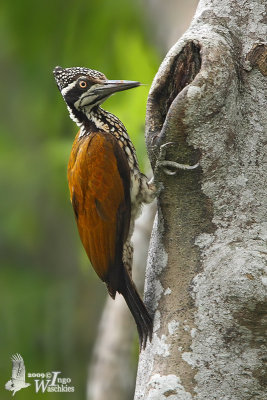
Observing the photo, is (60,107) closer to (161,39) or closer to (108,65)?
(108,65)

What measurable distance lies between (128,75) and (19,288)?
3252 millimetres

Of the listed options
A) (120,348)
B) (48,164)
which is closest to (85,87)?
(120,348)

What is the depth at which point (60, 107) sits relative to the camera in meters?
7.64

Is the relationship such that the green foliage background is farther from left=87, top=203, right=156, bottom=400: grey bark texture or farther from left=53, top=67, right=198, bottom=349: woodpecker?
left=53, top=67, right=198, bottom=349: woodpecker

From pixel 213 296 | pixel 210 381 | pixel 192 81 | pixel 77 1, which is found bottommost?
pixel 210 381

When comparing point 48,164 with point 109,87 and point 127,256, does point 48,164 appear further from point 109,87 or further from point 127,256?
point 127,256

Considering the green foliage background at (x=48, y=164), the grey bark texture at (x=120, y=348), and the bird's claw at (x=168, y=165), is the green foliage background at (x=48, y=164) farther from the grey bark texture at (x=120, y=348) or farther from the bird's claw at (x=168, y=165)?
the bird's claw at (x=168, y=165)

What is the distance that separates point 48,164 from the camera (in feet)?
26.1

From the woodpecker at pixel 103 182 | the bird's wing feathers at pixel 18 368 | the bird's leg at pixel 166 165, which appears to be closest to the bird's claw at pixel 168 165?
the bird's leg at pixel 166 165

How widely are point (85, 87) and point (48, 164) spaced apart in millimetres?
3683

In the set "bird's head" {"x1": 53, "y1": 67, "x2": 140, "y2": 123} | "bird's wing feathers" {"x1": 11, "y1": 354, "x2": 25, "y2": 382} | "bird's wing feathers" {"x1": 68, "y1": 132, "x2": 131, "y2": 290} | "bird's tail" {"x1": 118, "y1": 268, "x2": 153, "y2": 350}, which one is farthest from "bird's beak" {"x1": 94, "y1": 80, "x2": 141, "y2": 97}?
"bird's wing feathers" {"x1": 11, "y1": 354, "x2": 25, "y2": 382}

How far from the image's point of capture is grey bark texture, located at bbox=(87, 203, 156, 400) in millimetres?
6336

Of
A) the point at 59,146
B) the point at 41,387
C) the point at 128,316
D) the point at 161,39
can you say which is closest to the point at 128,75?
the point at 161,39

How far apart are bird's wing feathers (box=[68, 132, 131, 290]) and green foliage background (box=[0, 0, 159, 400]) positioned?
149 centimetres
